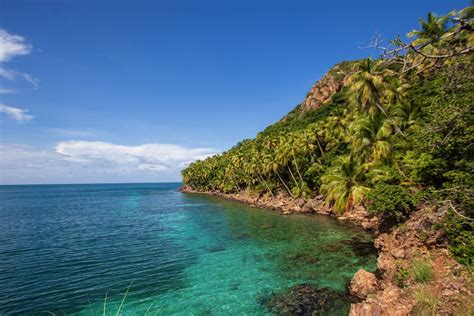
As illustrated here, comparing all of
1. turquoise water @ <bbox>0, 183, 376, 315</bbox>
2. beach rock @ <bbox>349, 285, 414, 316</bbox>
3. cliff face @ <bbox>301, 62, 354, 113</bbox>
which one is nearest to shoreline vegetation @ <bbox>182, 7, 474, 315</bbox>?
beach rock @ <bbox>349, 285, 414, 316</bbox>

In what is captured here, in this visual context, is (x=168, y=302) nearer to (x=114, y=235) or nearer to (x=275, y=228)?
(x=275, y=228)

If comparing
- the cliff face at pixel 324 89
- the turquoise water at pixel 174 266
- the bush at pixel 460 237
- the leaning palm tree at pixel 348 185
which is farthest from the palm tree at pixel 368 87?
the cliff face at pixel 324 89

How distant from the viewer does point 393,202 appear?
17422 mm

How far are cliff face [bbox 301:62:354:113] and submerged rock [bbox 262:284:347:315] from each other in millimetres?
103890

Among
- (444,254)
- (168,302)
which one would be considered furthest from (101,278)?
(444,254)

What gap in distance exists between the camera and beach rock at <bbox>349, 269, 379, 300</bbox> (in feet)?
44.8

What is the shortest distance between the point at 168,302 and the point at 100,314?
3561 mm

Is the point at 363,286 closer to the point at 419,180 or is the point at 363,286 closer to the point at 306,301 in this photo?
the point at 306,301

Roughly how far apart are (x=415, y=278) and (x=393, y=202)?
6343mm

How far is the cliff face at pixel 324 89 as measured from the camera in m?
112

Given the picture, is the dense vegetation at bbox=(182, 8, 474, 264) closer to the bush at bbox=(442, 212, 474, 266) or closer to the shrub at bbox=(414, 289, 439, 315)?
the bush at bbox=(442, 212, 474, 266)

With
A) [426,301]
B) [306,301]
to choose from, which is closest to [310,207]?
[306,301]

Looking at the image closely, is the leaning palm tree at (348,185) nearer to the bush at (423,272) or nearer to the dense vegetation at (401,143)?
the dense vegetation at (401,143)

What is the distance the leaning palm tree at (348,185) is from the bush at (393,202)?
11418 millimetres
